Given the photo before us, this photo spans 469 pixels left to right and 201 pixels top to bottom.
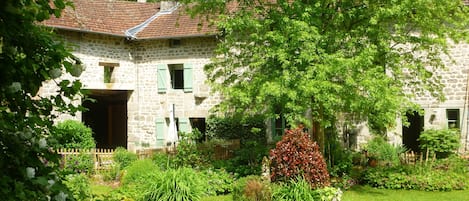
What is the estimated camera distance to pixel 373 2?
11.2 m

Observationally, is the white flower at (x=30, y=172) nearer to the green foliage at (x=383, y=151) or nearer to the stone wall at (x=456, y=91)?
the green foliage at (x=383, y=151)

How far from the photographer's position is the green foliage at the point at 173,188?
360 inches

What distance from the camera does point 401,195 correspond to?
11094mm

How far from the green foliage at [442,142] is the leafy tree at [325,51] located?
11.5 ft

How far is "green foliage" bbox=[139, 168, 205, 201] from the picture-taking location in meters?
9.16

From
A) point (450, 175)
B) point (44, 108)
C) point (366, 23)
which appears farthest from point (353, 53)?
point (44, 108)

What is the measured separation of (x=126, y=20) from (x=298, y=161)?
11.6 m

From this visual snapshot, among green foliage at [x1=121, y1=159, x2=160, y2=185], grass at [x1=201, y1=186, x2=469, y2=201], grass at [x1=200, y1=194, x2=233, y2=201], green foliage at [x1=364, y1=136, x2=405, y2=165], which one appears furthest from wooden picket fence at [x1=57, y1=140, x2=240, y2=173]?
grass at [x1=201, y1=186, x2=469, y2=201]

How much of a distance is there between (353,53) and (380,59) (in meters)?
0.91

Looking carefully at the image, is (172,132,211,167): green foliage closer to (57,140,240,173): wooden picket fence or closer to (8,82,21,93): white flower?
→ (57,140,240,173): wooden picket fence

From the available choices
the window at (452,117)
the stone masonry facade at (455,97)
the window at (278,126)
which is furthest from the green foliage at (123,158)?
the window at (452,117)

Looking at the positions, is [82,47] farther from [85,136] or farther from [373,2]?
[373,2]

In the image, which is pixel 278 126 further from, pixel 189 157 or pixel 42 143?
pixel 42 143

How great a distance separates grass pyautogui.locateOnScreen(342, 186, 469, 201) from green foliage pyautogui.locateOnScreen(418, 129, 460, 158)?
11.1 ft
